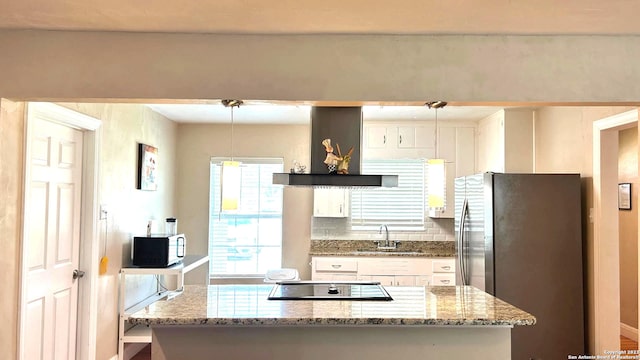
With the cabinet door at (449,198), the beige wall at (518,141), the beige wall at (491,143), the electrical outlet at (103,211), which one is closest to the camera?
the electrical outlet at (103,211)

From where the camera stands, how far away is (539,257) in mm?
3582

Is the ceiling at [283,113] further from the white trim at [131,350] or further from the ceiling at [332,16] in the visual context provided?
the white trim at [131,350]

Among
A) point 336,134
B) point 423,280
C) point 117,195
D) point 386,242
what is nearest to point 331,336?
point 336,134

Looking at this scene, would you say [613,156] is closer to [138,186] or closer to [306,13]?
[306,13]

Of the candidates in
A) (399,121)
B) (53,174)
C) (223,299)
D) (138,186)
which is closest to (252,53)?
(223,299)

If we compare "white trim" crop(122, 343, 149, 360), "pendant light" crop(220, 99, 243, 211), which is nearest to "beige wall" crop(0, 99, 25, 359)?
"pendant light" crop(220, 99, 243, 211)

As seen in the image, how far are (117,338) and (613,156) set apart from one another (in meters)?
4.28

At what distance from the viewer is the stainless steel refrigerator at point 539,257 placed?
355cm

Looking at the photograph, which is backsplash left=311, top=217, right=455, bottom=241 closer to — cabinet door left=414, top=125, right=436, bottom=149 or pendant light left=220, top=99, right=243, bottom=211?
cabinet door left=414, top=125, right=436, bottom=149

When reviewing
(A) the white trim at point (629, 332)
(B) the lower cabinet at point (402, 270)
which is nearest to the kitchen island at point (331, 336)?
(B) the lower cabinet at point (402, 270)

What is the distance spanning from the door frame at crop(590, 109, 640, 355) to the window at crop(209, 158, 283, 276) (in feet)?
10.9

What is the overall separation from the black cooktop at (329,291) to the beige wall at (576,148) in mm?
1816

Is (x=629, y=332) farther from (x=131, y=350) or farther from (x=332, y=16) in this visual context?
(x=131, y=350)

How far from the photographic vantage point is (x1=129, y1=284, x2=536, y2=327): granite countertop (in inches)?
89.5
